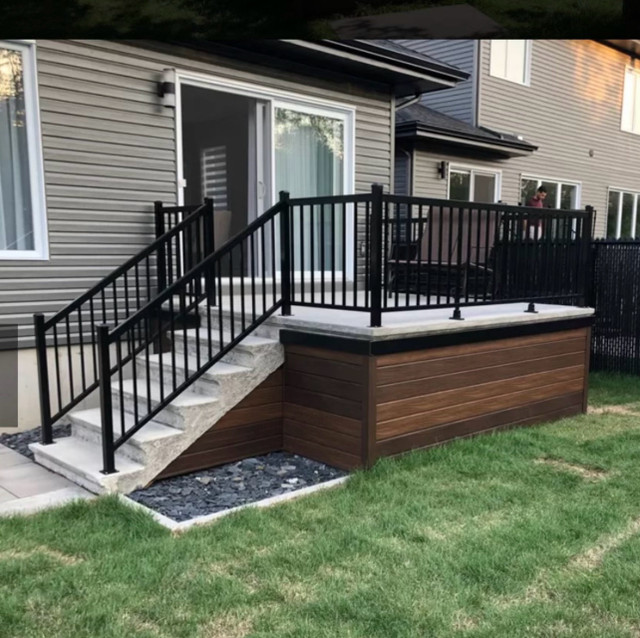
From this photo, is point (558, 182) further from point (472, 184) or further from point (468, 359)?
point (468, 359)

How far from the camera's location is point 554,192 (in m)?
13.0

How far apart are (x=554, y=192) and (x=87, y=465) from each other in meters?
11.7

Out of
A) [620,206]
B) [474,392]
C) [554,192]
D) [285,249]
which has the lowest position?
[474,392]

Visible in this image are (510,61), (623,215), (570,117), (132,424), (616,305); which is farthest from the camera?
(623,215)

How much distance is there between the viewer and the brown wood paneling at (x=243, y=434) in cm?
387

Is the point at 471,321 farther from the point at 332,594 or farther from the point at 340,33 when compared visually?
the point at 340,33

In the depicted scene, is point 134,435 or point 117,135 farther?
point 117,135

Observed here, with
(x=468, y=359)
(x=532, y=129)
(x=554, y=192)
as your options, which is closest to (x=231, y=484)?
(x=468, y=359)

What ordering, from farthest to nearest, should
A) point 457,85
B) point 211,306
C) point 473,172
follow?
point 457,85, point 473,172, point 211,306

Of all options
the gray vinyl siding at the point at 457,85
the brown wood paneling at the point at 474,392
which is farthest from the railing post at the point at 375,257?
the gray vinyl siding at the point at 457,85

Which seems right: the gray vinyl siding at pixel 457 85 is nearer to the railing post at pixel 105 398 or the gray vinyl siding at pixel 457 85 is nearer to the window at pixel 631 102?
the window at pixel 631 102

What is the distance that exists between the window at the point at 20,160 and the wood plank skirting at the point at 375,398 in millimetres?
2077

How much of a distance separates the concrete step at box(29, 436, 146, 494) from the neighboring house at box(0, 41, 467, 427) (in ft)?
2.93

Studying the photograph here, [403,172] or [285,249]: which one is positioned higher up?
[403,172]
